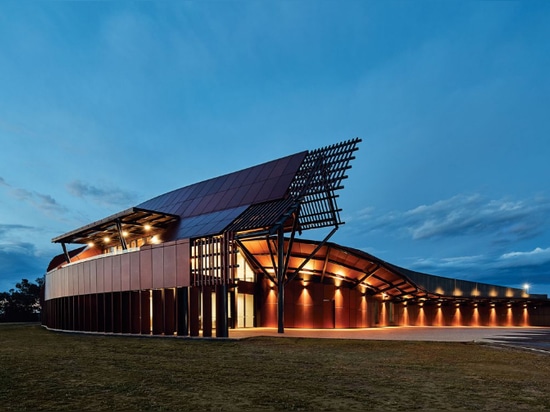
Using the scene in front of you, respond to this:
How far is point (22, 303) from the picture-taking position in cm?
7869

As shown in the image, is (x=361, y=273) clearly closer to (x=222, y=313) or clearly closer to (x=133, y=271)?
(x=222, y=313)

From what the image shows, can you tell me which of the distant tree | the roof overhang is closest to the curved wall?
the roof overhang

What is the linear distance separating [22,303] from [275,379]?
257 ft

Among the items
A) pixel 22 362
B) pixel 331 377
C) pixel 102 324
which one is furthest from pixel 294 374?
pixel 102 324

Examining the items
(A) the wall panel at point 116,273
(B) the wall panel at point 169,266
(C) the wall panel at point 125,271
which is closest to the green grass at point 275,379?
(B) the wall panel at point 169,266

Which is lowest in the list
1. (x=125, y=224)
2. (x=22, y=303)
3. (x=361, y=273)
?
(x=22, y=303)

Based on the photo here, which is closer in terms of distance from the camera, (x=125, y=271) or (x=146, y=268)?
(x=146, y=268)

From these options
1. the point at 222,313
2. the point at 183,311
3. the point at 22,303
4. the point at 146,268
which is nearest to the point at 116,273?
the point at 146,268

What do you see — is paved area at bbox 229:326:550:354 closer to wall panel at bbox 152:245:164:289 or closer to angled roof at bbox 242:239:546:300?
angled roof at bbox 242:239:546:300

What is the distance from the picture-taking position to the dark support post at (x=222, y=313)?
977 inches

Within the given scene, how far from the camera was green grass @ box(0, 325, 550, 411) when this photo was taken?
29.9ft

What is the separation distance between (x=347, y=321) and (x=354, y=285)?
2908mm

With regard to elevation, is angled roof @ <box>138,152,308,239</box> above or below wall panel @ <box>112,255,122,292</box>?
above

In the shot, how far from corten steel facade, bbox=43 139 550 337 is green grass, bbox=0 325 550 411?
7.25 meters
